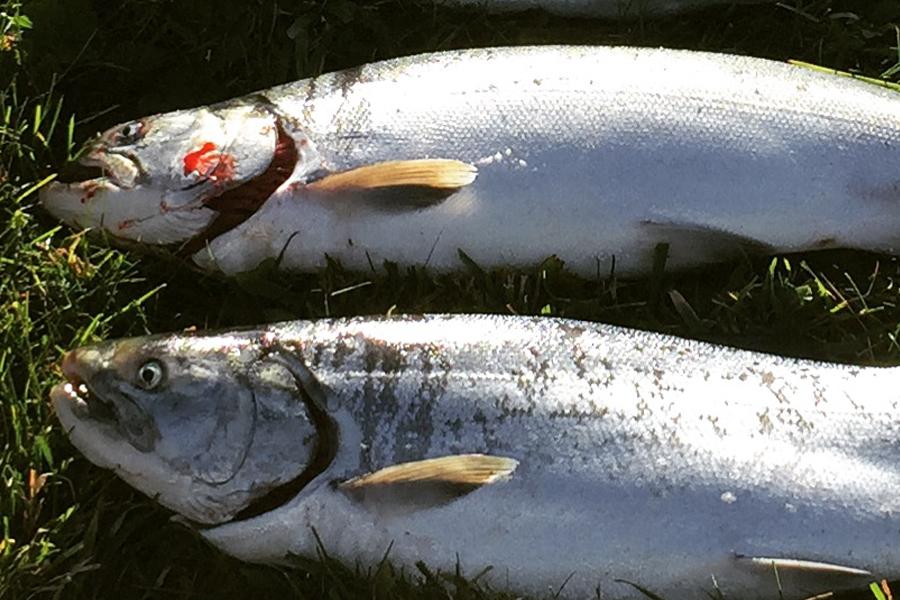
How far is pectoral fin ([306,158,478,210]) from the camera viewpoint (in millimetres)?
3506

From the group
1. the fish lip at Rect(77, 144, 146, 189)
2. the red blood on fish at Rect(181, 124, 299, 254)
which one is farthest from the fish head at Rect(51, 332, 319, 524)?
the fish lip at Rect(77, 144, 146, 189)

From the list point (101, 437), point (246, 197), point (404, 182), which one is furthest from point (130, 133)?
point (101, 437)

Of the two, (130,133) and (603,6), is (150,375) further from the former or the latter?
(603,6)

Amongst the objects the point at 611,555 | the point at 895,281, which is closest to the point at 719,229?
the point at 895,281

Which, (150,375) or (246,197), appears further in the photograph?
(246,197)

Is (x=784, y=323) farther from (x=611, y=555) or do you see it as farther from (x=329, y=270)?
(x=329, y=270)

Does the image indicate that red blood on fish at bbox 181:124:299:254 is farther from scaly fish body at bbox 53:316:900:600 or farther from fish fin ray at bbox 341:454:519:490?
fish fin ray at bbox 341:454:519:490

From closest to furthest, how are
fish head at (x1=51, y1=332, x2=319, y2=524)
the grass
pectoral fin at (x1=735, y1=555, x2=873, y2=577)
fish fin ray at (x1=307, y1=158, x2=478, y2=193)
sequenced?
1. pectoral fin at (x1=735, y1=555, x2=873, y2=577)
2. fish head at (x1=51, y1=332, x2=319, y2=524)
3. the grass
4. fish fin ray at (x1=307, y1=158, x2=478, y2=193)

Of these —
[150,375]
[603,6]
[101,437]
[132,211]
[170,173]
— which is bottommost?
[101,437]

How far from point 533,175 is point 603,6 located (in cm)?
108

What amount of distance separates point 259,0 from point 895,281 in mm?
2439

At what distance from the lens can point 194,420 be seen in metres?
2.98

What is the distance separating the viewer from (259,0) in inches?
167

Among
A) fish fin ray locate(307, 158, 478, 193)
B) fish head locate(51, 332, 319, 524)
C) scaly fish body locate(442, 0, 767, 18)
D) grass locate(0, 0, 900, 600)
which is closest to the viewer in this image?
fish head locate(51, 332, 319, 524)
